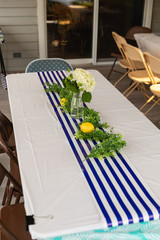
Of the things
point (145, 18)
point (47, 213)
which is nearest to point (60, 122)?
point (47, 213)

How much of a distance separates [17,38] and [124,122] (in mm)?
3925

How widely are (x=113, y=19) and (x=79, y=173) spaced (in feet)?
16.1

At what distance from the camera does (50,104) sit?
2520mm

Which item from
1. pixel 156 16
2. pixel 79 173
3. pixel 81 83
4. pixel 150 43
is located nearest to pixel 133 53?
pixel 150 43

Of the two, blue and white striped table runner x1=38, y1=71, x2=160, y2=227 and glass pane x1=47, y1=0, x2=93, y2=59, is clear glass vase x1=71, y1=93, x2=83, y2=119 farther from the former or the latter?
glass pane x1=47, y1=0, x2=93, y2=59

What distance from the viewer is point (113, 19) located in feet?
19.9

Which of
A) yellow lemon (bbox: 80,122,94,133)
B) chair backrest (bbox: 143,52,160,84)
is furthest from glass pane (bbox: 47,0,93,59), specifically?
yellow lemon (bbox: 80,122,94,133)

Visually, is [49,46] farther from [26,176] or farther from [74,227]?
[74,227]

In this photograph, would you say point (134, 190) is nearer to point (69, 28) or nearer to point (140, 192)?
point (140, 192)

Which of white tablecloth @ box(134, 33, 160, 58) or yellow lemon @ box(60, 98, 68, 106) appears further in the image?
white tablecloth @ box(134, 33, 160, 58)

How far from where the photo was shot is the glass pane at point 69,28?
5.75 m

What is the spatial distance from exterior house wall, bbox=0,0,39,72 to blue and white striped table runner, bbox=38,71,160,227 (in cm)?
401


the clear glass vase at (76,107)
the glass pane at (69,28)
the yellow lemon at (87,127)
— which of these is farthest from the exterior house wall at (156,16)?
the yellow lemon at (87,127)

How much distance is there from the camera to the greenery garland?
1843mm
